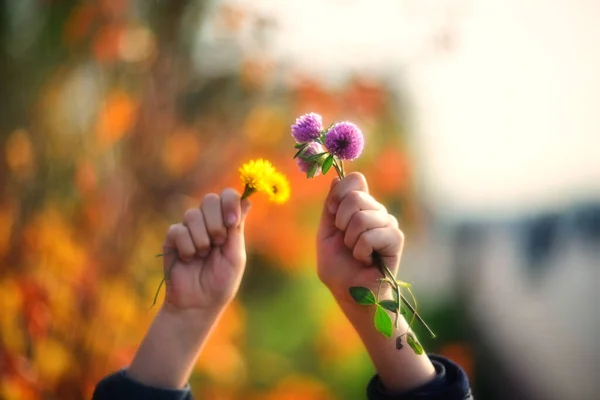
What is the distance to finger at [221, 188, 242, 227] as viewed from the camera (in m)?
0.62

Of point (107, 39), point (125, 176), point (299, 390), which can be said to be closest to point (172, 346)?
point (125, 176)

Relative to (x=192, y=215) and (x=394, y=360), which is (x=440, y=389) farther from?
(x=192, y=215)

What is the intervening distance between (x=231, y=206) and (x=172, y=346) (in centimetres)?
19

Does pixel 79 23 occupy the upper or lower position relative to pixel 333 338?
upper

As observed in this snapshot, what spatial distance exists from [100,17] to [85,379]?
1.00m

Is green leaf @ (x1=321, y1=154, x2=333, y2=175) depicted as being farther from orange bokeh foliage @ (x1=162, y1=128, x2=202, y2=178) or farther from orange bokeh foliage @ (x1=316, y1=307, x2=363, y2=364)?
orange bokeh foliage @ (x1=316, y1=307, x2=363, y2=364)

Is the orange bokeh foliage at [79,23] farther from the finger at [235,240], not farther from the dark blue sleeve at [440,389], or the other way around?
the dark blue sleeve at [440,389]

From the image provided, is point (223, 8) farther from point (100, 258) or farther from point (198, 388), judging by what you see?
point (198, 388)

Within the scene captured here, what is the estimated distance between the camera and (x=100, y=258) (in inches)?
63.3

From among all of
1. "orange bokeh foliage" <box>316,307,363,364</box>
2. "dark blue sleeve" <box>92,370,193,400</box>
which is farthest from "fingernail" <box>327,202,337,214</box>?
"orange bokeh foliage" <box>316,307,363,364</box>

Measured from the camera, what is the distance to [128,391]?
0.66 meters

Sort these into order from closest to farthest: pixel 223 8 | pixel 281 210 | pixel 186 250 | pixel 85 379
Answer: pixel 186 250 → pixel 85 379 → pixel 223 8 → pixel 281 210

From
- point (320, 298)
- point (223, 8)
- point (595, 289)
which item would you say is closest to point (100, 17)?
point (223, 8)

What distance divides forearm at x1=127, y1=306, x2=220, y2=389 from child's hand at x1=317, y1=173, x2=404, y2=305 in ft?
0.52
